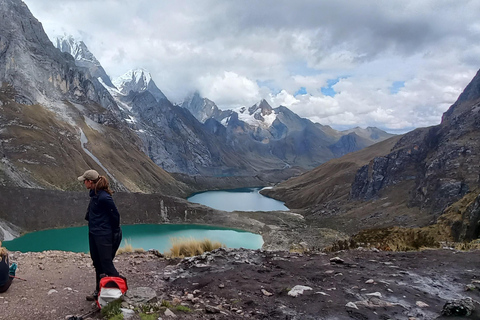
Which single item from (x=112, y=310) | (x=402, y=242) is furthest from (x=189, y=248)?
(x=402, y=242)

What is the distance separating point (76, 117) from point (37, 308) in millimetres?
116959

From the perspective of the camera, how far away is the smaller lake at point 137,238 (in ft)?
138

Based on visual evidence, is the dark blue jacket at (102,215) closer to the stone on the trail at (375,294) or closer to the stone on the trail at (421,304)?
the stone on the trail at (375,294)

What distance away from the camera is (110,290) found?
17.9 ft

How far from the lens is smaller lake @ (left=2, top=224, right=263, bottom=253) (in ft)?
138

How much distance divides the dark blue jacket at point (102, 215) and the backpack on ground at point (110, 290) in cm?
107

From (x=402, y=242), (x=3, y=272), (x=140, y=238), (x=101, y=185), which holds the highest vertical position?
(x=101, y=185)

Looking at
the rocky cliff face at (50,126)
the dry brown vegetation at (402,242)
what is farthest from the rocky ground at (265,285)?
the rocky cliff face at (50,126)

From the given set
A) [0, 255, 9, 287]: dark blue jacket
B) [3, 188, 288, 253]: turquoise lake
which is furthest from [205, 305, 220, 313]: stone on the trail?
[3, 188, 288, 253]: turquoise lake

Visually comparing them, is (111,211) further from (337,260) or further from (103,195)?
(337,260)

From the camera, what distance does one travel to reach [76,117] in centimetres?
10819

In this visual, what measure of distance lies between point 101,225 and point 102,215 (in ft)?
0.67

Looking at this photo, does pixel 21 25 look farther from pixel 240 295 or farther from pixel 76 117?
pixel 240 295

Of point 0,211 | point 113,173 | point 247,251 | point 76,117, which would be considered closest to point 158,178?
point 113,173
